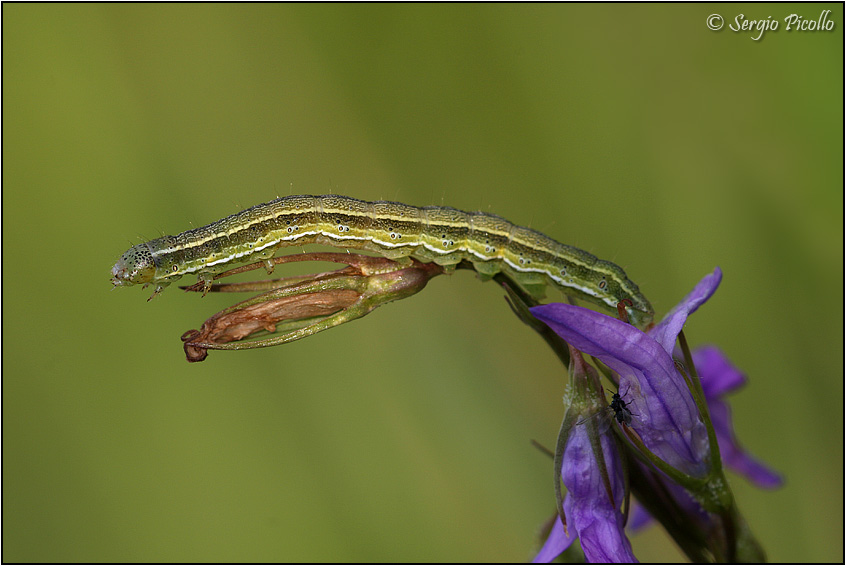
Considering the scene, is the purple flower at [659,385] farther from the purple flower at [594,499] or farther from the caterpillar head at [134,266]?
the caterpillar head at [134,266]

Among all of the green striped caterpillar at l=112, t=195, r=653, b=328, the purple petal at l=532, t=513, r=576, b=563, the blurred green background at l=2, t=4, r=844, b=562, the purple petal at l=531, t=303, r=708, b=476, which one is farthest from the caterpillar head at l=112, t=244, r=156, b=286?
the blurred green background at l=2, t=4, r=844, b=562

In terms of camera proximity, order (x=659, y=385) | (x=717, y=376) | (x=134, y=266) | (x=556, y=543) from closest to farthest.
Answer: (x=659, y=385) < (x=556, y=543) < (x=134, y=266) < (x=717, y=376)

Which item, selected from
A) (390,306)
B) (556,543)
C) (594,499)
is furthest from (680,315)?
(390,306)

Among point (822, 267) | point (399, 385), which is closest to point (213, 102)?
point (399, 385)

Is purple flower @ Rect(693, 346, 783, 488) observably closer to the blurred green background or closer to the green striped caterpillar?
the green striped caterpillar

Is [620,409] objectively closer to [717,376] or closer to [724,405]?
[717,376]

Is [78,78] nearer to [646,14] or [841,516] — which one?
[646,14]
